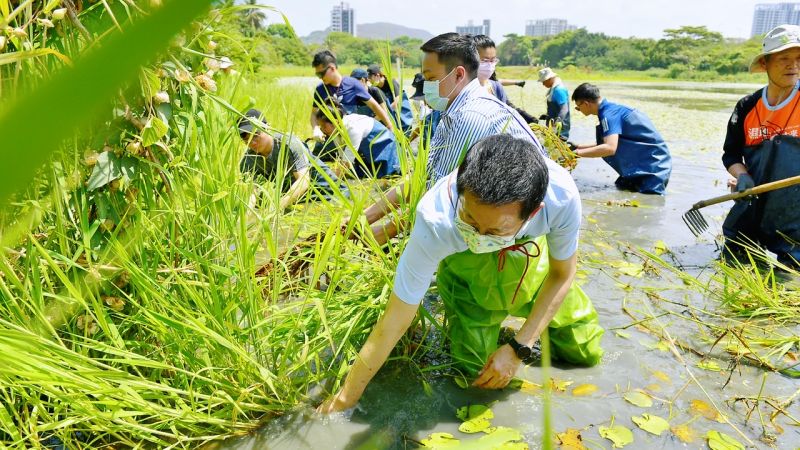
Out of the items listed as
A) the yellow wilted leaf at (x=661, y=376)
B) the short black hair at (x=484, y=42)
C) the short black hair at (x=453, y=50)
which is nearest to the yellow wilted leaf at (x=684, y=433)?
the yellow wilted leaf at (x=661, y=376)

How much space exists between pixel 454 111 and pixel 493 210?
1.09 m

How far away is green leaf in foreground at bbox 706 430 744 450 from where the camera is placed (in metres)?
1.89

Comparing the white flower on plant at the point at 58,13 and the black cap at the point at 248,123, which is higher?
the white flower on plant at the point at 58,13

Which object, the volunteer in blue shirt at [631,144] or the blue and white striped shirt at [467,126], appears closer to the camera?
the blue and white striped shirt at [467,126]

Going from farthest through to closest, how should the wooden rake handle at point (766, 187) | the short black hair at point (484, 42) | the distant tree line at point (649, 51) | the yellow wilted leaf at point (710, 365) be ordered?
the distant tree line at point (649, 51)
the short black hair at point (484, 42)
the wooden rake handle at point (766, 187)
the yellow wilted leaf at point (710, 365)

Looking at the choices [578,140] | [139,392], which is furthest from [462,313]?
[578,140]

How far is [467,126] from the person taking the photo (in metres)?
2.53

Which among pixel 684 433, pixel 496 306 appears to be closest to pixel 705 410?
pixel 684 433

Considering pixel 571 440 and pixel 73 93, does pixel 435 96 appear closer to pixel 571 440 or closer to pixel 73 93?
pixel 571 440

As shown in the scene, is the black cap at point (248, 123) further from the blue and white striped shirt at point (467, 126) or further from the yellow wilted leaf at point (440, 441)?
the yellow wilted leaf at point (440, 441)

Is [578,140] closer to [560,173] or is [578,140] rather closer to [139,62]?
[560,173]

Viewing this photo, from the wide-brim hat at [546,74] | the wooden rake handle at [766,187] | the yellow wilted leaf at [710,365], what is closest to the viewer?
the yellow wilted leaf at [710,365]

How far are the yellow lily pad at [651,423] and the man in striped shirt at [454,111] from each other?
40.8 inches

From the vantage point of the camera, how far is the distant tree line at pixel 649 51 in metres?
46.0
